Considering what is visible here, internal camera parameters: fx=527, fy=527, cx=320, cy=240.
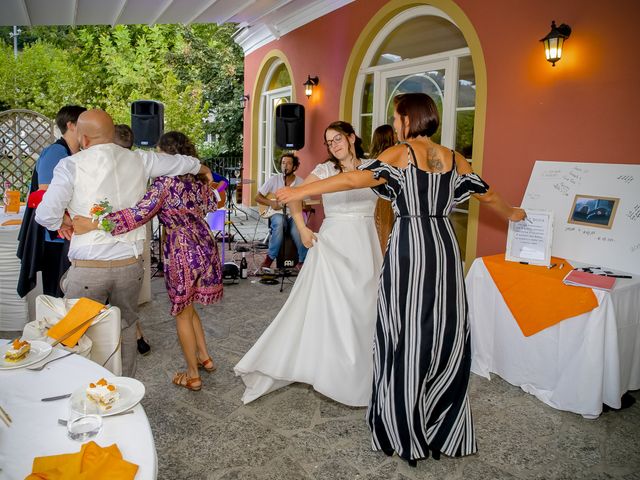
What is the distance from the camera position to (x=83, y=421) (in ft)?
4.22

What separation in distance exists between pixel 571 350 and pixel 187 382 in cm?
236

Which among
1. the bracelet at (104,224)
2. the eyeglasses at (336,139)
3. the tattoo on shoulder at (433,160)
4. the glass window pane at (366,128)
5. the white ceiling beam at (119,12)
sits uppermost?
the white ceiling beam at (119,12)

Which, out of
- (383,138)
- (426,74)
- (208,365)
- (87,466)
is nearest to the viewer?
(87,466)

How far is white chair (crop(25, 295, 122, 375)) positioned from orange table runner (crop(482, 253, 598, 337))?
8.06 feet

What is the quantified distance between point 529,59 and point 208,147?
15208 mm

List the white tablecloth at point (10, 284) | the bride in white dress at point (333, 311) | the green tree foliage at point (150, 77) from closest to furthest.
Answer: the bride in white dress at point (333, 311) → the white tablecloth at point (10, 284) → the green tree foliage at point (150, 77)

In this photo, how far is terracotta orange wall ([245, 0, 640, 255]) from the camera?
11.8ft

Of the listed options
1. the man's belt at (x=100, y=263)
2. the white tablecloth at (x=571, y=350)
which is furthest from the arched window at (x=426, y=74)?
the man's belt at (x=100, y=263)

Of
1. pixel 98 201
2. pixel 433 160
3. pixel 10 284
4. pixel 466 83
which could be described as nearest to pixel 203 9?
pixel 466 83

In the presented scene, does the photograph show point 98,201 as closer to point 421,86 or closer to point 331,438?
point 331,438

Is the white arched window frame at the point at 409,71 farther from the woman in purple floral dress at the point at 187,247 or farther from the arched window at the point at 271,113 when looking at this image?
the arched window at the point at 271,113

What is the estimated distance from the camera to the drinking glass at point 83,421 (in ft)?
4.13

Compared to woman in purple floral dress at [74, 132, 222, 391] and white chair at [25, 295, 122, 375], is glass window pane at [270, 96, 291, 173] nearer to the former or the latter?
woman in purple floral dress at [74, 132, 222, 391]

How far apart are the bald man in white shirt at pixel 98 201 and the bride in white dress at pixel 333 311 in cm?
87
